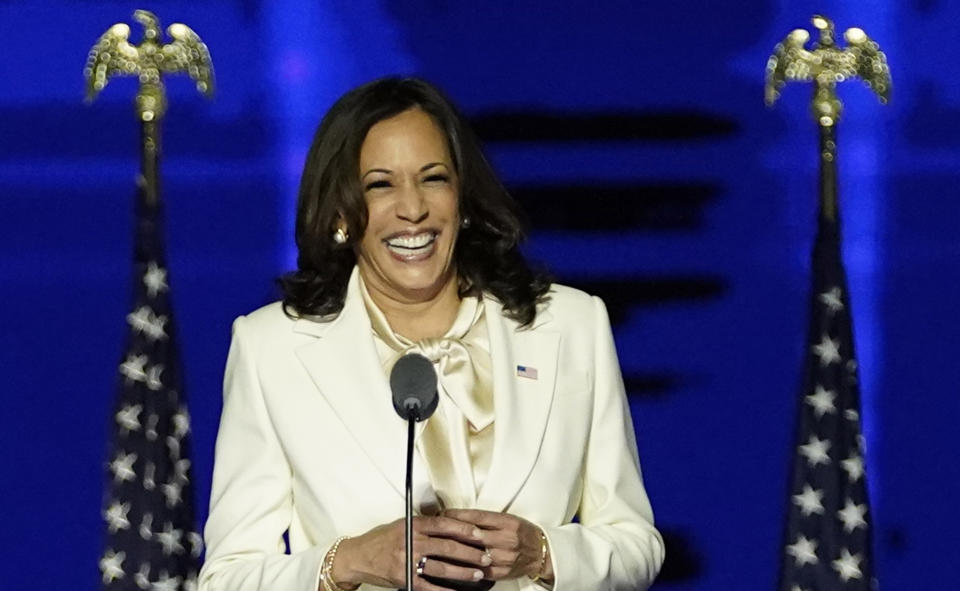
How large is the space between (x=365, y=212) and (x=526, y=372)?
33 cm

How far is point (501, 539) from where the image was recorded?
2357 mm

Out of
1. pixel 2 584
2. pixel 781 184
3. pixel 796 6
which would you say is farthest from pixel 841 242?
pixel 2 584

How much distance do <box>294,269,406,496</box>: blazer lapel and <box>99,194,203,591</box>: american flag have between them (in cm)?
94

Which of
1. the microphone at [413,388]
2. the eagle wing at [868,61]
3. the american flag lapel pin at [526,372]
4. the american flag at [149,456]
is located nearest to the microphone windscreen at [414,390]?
the microphone at [413,388]

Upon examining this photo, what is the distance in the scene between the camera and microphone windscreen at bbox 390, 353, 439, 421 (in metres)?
2.09

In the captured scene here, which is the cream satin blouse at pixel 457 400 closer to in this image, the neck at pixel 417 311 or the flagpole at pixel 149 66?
the neck at pixel 417 311

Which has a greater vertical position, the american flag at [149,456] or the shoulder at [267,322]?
the shoulder at [267,322]

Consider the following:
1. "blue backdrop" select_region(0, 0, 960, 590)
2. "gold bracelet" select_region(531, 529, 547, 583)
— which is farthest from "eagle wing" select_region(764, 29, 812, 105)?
"gold bracelet" select_region(531, 529, 547, 583)

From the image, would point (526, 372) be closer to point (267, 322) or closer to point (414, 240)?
point (414, 240)

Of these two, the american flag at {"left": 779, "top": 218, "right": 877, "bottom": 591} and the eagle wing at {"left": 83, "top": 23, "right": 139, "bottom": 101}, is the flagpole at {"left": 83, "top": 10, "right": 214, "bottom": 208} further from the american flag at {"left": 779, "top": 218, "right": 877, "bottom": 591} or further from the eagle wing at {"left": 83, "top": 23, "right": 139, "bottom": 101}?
the american flag at {"left": 779, "top": 218, "right": 877, "bottom": 591}

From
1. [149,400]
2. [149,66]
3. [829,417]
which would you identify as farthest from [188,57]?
[829,417]

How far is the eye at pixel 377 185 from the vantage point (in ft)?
8.67

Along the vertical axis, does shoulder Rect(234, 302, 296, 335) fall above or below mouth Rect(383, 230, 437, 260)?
below

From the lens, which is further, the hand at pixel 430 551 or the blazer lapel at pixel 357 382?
the blazer lapel at pixel 357 382
